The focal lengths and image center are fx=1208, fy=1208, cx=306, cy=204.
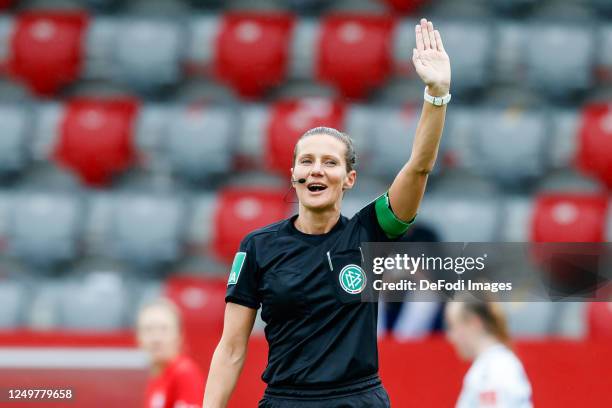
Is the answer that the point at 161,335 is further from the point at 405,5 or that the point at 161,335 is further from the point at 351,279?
the point at 405,5

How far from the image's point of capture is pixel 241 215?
690 cm

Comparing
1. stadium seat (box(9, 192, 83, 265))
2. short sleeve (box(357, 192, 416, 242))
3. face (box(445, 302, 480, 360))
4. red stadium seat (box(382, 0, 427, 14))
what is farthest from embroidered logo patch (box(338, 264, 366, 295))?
red stadium seat (box(382, 0, 427, 14))

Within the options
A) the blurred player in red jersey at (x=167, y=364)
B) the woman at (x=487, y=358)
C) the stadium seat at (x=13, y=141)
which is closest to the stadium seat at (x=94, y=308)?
the stadium seat at (x=13, y=141)

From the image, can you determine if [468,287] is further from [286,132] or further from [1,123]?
[1,123]

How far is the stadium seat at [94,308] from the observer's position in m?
6.78

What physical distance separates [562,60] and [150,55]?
2576 millimetres

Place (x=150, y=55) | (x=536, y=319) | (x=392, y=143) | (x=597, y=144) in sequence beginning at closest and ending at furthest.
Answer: (x=536, y=319)
(x=597, y=144)
(x=392, y=143)
(x=150, y=55)

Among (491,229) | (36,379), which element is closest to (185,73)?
(491,229)

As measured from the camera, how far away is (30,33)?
777 cm

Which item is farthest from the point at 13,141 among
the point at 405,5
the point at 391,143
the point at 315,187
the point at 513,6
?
the point at 315,187

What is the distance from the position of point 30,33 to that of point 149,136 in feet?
3.47

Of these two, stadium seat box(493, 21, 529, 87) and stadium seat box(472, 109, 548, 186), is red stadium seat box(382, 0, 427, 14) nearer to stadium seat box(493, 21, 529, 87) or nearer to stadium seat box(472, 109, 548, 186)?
stadium seat box(493, 21, 529, 87)

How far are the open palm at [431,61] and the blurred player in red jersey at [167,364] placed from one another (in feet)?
6.83

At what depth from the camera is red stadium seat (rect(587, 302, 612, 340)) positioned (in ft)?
18.8
